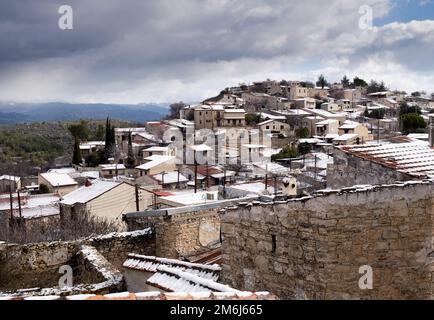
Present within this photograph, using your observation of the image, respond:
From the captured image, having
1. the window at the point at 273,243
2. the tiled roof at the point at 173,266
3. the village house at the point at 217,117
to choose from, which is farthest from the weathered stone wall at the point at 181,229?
the village house at the point at 217,117

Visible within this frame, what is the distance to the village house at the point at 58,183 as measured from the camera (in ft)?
139

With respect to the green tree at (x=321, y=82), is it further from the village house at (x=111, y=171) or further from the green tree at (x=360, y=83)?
the village house at (x=111, y=171)

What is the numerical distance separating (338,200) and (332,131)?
71170 mm

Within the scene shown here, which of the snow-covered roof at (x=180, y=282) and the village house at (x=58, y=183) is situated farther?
the village house at (x=58, y=183)

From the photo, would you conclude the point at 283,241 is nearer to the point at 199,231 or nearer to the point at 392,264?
the point at 392,264

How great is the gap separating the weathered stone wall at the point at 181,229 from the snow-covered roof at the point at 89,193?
52.0 ft

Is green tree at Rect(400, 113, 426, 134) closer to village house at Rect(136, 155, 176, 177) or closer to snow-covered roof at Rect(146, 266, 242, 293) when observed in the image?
village house at Rect(136, 155, 176, 177)

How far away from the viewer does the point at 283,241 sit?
5.64 metres

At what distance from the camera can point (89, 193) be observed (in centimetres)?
2772

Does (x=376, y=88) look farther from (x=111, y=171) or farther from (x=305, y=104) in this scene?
(x=111, y=171)

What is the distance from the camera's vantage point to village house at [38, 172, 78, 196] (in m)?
42.3

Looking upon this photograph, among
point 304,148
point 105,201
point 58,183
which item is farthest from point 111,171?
point 105,201

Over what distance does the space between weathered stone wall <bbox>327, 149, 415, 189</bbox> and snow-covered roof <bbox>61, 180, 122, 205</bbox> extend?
67.2 feet
